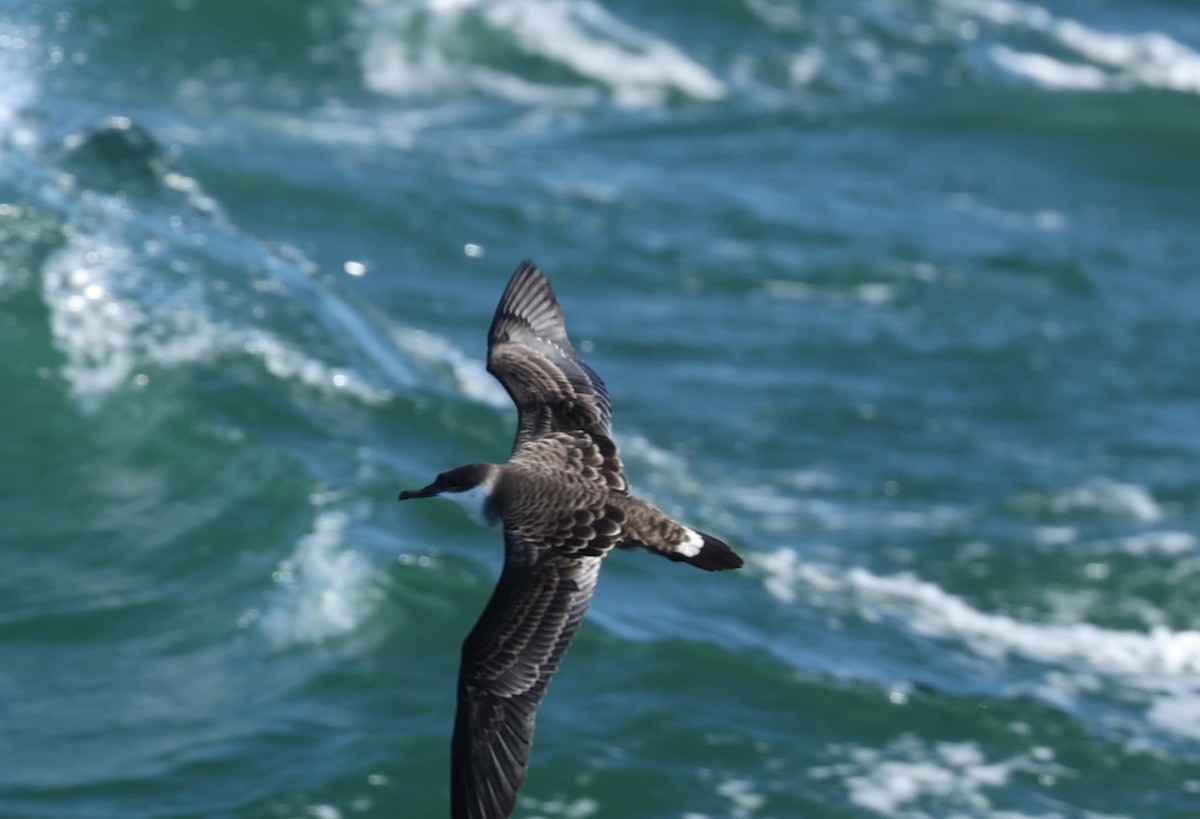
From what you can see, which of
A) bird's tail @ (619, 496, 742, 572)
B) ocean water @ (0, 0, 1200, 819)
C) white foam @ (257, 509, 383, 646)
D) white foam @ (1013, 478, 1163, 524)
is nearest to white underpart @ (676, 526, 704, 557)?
bird's tail @ (619, 496, 742, 572)

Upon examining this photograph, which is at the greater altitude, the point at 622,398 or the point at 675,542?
the point at 622,398

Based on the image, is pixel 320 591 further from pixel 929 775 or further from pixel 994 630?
pixel 994 630

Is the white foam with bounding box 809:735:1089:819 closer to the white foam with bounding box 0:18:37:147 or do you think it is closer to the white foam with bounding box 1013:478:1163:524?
the white foam with bounding box 1013:478:1163:524

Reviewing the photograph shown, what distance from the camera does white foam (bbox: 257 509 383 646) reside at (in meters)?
9.12

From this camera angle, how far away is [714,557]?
20.5 ft

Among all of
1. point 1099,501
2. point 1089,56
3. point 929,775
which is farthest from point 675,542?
point 1089,56

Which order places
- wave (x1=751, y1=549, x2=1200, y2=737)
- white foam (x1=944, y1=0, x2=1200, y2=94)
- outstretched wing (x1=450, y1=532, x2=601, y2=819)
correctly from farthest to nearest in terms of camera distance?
1. white foam (x1=944, y1=0, x2=1200, y2=94)
2. wave (x1=751, y1=549, x2=1200, y2=737)
3. outstretched wing (x1=450, y1=532, x2=601, y2=819)

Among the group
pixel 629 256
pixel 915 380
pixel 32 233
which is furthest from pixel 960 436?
pixel 32 233

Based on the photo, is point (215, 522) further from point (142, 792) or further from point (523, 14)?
point (523, 14)

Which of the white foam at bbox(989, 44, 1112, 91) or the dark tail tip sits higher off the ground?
the white foam at bbox(989, 44, 1112, 91)

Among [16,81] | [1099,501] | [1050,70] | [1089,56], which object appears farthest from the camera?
[1089,56]

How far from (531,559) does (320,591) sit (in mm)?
3376

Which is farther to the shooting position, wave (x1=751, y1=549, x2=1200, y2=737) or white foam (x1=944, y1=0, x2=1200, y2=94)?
white foam (x1=944, y1=0, x2=1200, y2=94)

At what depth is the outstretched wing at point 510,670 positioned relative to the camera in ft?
19.5
